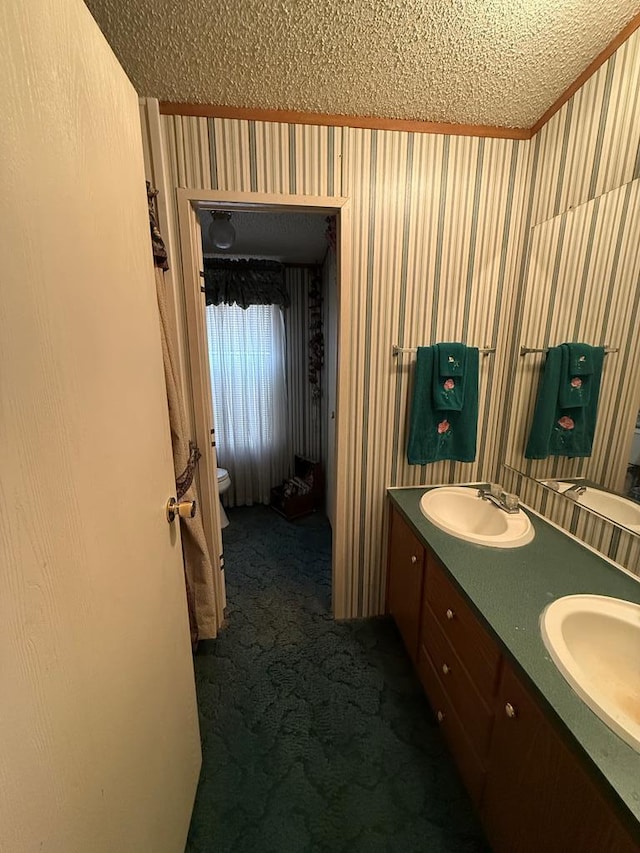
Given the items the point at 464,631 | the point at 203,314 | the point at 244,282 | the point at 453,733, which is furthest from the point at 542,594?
the point at 244,282

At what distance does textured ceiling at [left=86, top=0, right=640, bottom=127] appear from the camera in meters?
0.98

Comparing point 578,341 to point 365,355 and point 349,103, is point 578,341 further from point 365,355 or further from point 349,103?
point 349,103

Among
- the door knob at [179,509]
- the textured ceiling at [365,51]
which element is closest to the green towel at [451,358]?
the textured ceiling at [365,51]

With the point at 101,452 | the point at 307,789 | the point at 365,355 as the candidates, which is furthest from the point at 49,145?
the point at 307,789

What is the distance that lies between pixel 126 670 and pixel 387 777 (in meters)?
1.11

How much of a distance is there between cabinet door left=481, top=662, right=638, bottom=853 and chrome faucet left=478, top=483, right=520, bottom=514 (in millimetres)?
697

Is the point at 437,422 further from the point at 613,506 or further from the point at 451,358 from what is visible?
the point at 613,506

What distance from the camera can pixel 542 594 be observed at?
1.00 meters

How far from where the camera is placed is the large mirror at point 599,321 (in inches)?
42.9

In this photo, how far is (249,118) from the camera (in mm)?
1344

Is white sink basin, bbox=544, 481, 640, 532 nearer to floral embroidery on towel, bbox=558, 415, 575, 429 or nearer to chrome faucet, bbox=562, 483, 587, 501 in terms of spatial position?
chrome faucet, bbox=562, 483, 587, 501

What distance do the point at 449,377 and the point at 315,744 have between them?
1598 millimetres

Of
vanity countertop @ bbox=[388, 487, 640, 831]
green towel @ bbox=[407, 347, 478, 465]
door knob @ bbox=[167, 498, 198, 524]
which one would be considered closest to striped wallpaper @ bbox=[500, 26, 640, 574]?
vanity countertop @ bbox=[388, 487, 640, 831]

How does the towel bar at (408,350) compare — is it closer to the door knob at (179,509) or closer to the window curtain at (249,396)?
the door knob at (179,509)
